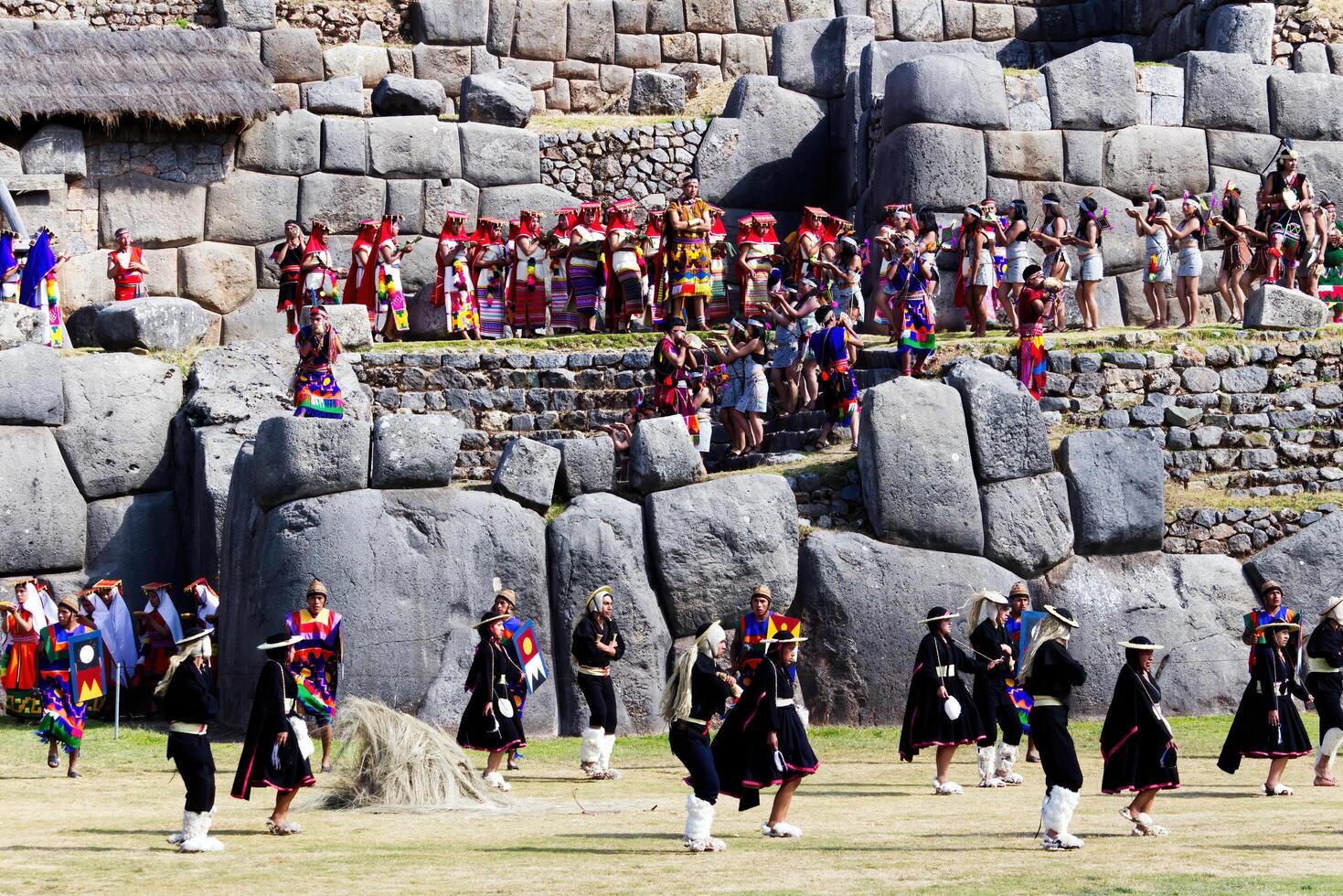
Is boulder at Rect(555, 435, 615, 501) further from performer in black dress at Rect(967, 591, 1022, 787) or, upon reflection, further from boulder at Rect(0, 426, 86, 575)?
boulder at Rect(0, 426, 86, 575)

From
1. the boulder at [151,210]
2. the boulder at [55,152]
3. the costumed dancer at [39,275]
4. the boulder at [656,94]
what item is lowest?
the costumed dancer at [39,275]

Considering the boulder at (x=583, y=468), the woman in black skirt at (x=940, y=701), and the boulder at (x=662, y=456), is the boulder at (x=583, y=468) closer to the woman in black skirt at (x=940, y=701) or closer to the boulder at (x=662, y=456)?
the boulder at (x=662, y=456)

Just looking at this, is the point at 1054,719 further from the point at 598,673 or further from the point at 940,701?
the point at 598,673

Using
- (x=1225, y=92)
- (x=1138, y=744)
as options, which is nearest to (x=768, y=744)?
(x=1138, y=744)

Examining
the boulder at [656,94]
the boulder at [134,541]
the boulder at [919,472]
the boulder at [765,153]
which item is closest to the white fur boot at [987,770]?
the boulder at [919,472]

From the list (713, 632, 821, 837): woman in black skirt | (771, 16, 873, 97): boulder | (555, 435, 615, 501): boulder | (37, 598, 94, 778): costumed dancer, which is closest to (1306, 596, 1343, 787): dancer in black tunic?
(713, 632, 821, 837): woman in black skirt

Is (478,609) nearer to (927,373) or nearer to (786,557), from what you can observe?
(786,557)

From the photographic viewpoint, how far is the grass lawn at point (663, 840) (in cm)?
974

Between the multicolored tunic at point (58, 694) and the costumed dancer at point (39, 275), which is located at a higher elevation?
the costumed dancer at point (39, 275)

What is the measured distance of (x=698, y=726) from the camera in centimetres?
1117

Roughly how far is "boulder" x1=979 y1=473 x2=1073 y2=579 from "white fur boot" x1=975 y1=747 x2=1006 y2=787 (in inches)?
130

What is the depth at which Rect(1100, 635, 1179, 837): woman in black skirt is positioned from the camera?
11.4m

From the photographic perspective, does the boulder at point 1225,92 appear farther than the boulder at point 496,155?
No

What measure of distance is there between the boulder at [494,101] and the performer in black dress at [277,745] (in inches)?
641
